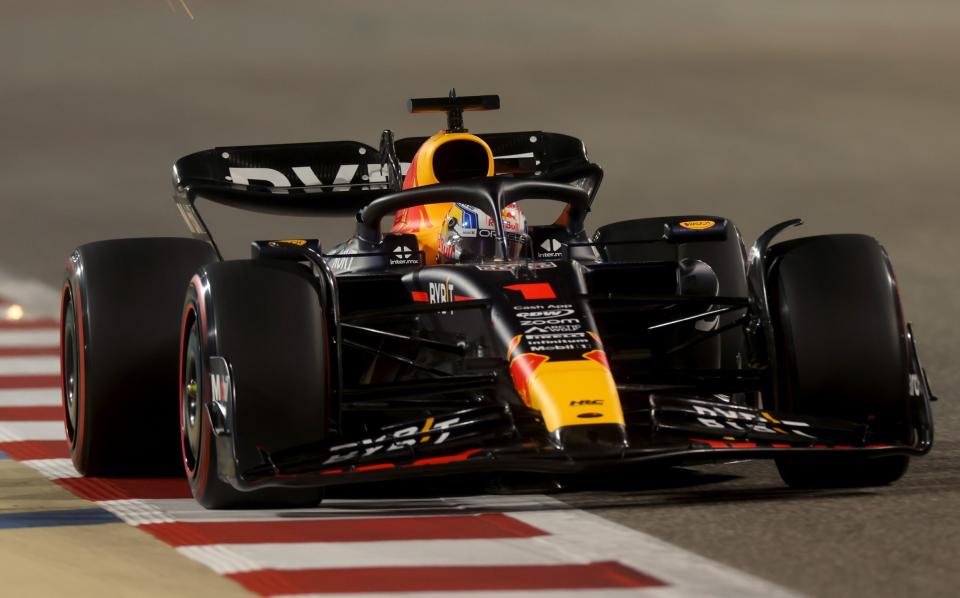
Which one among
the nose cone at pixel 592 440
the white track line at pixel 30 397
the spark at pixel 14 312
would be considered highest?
the spark at pixel 14 312

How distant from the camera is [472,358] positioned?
693 cm

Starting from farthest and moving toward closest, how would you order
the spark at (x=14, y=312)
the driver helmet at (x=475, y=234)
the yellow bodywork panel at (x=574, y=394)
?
the spark at (x=14, y=312) → the driver helmet at (x=475, y=234) → the yellow bodywork panel at (x=574, y=394)

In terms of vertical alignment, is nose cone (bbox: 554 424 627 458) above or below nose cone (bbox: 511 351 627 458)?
below

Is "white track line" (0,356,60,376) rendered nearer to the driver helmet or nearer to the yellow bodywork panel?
the driver helmet

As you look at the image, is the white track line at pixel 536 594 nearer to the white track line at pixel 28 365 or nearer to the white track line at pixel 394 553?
the white track line at pixel 394 553

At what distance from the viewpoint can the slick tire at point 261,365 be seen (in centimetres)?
638

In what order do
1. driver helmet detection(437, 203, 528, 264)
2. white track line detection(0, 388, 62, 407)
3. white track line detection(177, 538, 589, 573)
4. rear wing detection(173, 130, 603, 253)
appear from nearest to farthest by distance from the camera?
1. white track line detection(177, 538, 589, 573)
2. driver helmet detection(437, 203, 528, 264)
3. rear wing detection(173, 130, 603, 253)
4. white track line detection(0, 388, 62, 407)

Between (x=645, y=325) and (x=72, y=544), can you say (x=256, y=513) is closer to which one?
(x=72, y=544)

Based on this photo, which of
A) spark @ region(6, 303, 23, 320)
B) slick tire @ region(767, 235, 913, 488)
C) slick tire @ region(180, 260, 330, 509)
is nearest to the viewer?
slick tire @ region(180, 260, 330, 509)

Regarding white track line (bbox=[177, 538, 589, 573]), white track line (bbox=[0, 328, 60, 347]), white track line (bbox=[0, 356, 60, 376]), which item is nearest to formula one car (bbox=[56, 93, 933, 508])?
white track line (bbox=[177, 538, 589, 573])

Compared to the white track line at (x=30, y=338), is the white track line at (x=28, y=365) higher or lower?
lower

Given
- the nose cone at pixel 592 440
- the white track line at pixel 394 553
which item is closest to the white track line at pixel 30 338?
the nose cone at pixel 592 440

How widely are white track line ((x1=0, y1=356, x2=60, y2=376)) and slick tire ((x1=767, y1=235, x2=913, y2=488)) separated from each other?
6.42m

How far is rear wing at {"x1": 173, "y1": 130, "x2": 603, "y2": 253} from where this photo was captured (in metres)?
9.62
